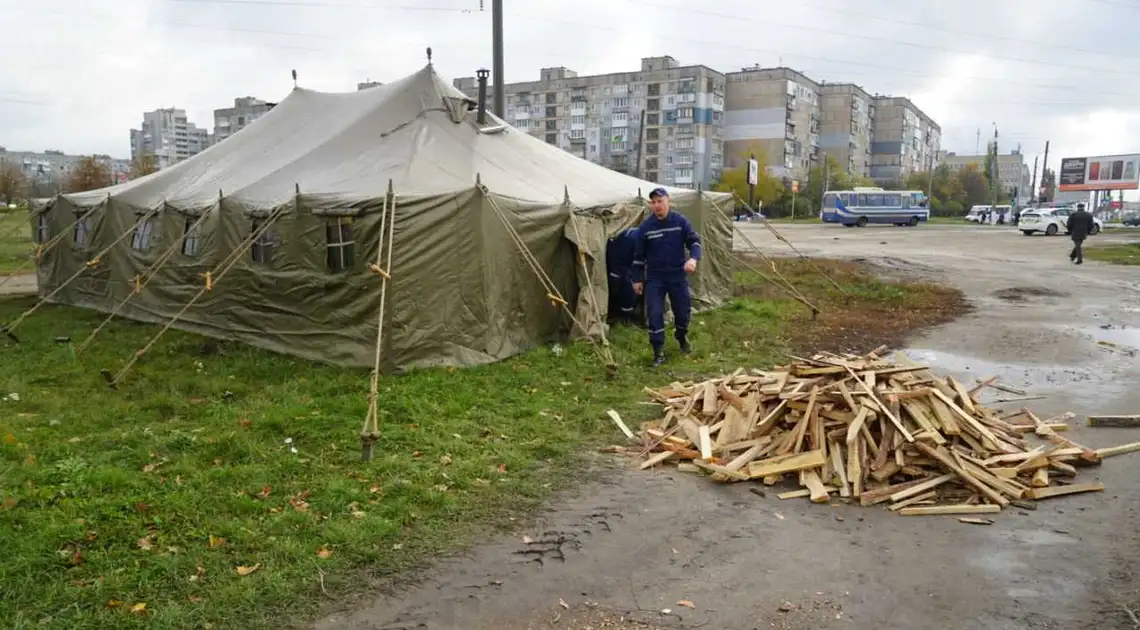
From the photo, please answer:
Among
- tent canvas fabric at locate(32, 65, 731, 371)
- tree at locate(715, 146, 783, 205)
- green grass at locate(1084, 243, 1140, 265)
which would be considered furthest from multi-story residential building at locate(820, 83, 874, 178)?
tent canvas fabric at locate(32, 65, 731, 371)

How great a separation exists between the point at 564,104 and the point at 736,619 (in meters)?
89.1

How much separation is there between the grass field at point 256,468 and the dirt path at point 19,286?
6.99 m

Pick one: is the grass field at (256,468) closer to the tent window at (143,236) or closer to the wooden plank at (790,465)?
the wooden plank at (790,465)

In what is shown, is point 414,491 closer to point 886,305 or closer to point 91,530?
point 91,530

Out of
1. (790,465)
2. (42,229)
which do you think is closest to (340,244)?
(790,465)

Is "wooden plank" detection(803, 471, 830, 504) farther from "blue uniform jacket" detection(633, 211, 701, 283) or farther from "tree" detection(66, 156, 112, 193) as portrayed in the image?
"tree" detection(66, 156, 112, 193)

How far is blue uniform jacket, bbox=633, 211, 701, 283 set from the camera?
8.88 metres

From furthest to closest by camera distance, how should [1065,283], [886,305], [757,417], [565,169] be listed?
[1065,283]
[886,305]
[565,169]
[757,417]

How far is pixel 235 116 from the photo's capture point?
297ft

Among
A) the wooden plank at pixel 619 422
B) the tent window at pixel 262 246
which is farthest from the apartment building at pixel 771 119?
the wooden plank at pixel 619 422

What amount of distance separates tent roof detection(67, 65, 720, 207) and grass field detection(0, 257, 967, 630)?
2050 millimetres

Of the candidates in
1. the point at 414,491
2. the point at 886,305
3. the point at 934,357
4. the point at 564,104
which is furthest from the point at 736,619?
the point at 564,104

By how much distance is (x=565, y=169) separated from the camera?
11695 mm

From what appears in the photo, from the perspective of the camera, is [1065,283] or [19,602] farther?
[1065,283]
